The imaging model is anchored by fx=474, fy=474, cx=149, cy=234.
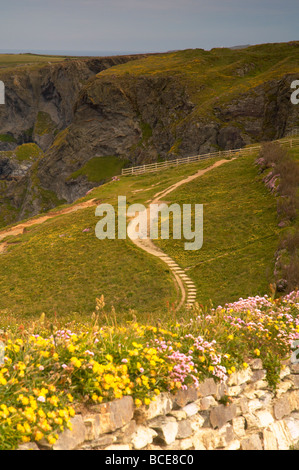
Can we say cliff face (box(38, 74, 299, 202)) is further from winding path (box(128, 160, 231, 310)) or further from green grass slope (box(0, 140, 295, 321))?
winding path (box(128, 160, 231, 310))

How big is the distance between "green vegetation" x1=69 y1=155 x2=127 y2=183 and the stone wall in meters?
108

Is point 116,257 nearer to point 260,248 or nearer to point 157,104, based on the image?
point 260,248

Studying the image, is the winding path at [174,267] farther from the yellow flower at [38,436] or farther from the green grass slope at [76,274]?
the yellow flower at [38,436]

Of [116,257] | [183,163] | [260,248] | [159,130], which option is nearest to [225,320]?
[260,248]

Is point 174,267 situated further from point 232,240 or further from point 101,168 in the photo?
point 101,168

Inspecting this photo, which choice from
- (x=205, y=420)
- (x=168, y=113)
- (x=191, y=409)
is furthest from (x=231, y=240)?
(x=168, y=113)

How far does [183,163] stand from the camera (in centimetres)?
7350

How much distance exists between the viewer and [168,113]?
10919cm

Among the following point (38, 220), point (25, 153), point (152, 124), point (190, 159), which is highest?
point (152, 124)

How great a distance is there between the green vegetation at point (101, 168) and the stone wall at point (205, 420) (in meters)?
108

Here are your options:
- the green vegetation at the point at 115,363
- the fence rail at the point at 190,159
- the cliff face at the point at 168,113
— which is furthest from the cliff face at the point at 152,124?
the green vegetation at the point at 115,363

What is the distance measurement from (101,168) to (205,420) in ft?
373

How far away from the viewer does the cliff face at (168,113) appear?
94.8 m

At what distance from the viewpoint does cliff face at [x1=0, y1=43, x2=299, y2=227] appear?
94750 mm
